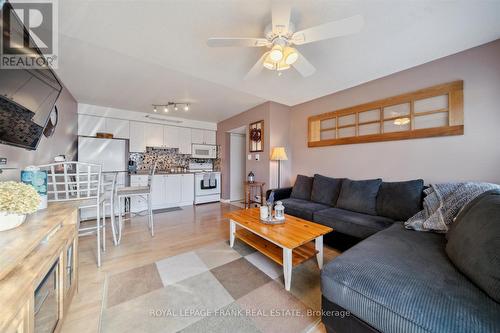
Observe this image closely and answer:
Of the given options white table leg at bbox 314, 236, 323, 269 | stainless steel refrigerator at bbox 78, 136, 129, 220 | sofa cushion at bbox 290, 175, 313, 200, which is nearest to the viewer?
white table leg at bbox 314, 236, 323, 269

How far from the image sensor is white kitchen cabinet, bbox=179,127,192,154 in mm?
4816

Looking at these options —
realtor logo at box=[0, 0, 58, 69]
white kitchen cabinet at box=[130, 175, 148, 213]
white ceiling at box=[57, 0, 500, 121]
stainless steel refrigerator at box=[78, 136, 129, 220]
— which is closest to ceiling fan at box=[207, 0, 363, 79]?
white ceiling at box=[57, 0, 500, 121]

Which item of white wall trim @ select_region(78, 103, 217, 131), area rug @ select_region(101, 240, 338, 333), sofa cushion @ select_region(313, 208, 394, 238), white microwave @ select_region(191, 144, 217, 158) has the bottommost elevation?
area rug @ select_region(101, 240, 338, 333)

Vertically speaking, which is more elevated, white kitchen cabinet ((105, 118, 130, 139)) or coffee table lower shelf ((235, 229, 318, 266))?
white kitchen cabinet ((105, 118, 130, 139))

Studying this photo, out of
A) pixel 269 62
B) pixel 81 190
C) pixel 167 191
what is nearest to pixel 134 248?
pixel 81 190

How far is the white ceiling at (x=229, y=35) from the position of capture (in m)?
1.42

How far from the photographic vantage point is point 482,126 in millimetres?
1906

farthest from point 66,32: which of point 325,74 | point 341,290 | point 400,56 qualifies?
point 400,56

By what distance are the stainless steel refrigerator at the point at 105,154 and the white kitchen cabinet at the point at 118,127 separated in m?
0.19

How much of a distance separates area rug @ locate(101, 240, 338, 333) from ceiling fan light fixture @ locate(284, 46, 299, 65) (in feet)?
6.82

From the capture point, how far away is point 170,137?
4672 millimetres

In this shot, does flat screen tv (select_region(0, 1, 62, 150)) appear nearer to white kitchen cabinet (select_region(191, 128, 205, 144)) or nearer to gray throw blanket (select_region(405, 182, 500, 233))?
white kitchen cabinet (select_region(191, 128, 205, 144))

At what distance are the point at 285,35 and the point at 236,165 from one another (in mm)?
4010

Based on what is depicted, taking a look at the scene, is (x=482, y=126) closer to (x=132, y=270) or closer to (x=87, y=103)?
(x=132, y=270)
